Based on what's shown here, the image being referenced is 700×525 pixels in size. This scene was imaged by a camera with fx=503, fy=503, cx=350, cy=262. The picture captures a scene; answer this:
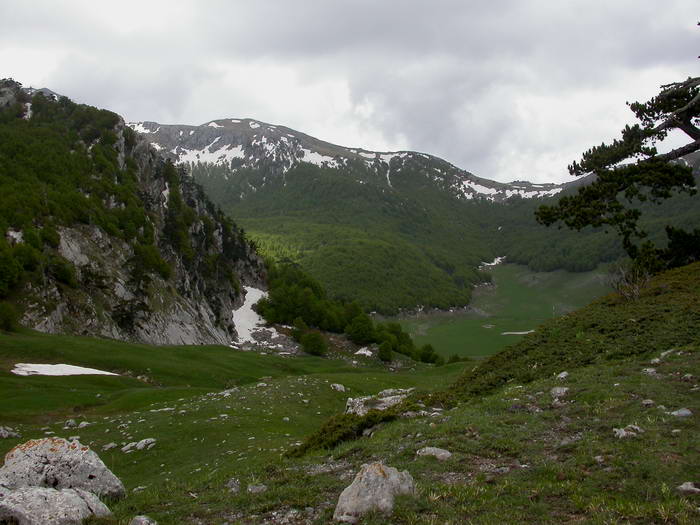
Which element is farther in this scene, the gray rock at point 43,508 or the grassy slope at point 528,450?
the grassy slope at point 528,450

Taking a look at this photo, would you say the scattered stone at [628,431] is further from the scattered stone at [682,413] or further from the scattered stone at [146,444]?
the scattered stone at [146,444]

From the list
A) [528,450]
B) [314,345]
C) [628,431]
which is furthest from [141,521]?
[314,345]

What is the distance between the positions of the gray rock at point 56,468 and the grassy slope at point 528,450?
107cm

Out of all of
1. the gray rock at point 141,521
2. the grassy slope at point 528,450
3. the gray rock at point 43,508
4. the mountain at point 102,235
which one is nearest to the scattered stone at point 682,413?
the grassy slope at point 528,450

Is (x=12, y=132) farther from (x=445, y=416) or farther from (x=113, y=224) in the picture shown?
(x=445, y=416)

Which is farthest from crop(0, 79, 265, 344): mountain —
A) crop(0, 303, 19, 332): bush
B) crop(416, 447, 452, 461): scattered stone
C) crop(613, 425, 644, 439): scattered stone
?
crop(613, 425, 644, 439): scattered stone

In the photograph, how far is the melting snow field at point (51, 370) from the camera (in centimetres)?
4906

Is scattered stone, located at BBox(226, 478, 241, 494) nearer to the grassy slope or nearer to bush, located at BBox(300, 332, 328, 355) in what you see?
the grassy slope

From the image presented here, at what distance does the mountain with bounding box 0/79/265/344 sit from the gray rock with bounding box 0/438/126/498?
200ft

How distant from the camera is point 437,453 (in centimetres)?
1284

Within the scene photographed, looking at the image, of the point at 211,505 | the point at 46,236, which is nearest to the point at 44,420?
the point at 211,505

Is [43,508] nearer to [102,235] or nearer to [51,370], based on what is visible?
[51,370]

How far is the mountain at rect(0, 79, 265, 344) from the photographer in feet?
252

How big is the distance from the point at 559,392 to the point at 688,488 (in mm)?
8219
